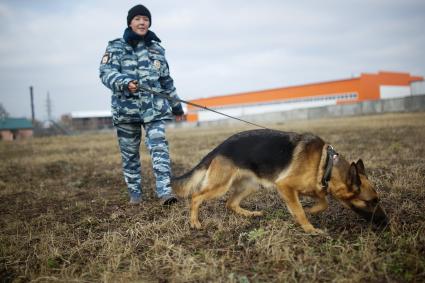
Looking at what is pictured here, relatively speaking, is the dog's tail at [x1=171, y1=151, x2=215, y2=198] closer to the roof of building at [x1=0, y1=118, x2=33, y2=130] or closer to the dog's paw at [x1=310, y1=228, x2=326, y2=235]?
the dog's paw at [x1=310, y1=228, x2=326, y2=235]

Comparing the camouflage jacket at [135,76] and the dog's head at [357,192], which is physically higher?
the camouflage jacket at [135,76]

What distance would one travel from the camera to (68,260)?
123 inches

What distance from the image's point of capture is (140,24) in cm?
492

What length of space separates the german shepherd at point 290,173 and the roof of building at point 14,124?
197 feet

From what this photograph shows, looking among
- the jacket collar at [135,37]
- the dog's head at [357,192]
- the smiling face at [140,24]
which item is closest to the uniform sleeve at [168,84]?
the jacket collar at [135,37]

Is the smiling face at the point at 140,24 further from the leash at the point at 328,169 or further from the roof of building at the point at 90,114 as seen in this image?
the roof of building at the point at 90,114

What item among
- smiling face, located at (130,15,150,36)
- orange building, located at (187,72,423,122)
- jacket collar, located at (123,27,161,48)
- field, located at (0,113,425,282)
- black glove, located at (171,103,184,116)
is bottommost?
field, located at (0,113,425,282)

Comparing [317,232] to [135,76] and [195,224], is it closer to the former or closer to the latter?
[195,224]

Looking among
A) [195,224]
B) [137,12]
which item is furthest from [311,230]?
[137,12]

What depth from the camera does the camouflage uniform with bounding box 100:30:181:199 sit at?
4938 mm

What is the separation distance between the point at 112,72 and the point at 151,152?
124 cm

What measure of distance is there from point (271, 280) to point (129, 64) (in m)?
3.63

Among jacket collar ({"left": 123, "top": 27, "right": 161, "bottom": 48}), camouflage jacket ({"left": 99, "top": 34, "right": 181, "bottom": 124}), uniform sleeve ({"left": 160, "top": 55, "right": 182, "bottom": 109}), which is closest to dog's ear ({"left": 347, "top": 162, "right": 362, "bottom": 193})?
camouflage jacket ({"left": 99, "top": 34, "right": 181, "bottom": 124})

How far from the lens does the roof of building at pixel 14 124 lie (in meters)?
56.2
